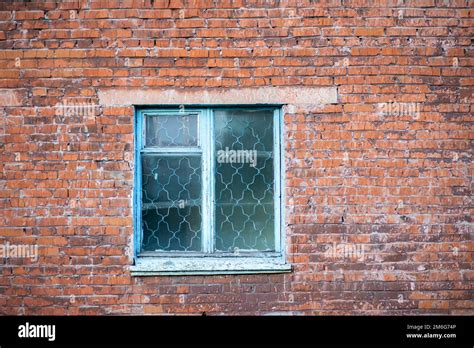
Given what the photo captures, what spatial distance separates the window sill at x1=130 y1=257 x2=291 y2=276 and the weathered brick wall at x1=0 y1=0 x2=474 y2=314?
0.08 meters

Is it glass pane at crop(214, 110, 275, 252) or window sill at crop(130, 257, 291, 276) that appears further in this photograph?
glass pane at crop(214, 110, 275, 252)

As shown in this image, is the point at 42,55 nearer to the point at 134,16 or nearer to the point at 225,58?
the point at 134,16

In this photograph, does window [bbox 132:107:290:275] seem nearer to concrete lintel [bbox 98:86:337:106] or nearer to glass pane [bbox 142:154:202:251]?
glass pane [bbox 142:154:202:251]

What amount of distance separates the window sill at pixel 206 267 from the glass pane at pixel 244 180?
165mm

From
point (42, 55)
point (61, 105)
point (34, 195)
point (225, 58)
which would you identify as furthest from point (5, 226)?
point (225, 58)

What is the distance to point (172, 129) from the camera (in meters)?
3.97

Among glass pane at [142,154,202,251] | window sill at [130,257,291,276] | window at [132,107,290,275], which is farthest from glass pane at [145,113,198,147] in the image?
window sill at [130,257,291,276]

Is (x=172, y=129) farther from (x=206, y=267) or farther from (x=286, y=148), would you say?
(x=206, y=267)

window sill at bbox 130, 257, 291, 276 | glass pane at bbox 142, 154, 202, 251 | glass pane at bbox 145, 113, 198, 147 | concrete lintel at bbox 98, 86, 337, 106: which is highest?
concrete lintel at bbox 98, 86, 337, 106

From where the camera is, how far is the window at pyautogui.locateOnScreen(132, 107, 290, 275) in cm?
394

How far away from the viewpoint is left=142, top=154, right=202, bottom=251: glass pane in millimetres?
3947

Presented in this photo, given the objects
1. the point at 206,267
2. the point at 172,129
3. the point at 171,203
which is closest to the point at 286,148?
the point at 172,129

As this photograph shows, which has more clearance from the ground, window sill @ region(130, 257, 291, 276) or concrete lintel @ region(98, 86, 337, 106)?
concrete lintel @ region(98, 86, 337, 106)

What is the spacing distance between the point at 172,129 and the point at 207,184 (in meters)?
0.62
